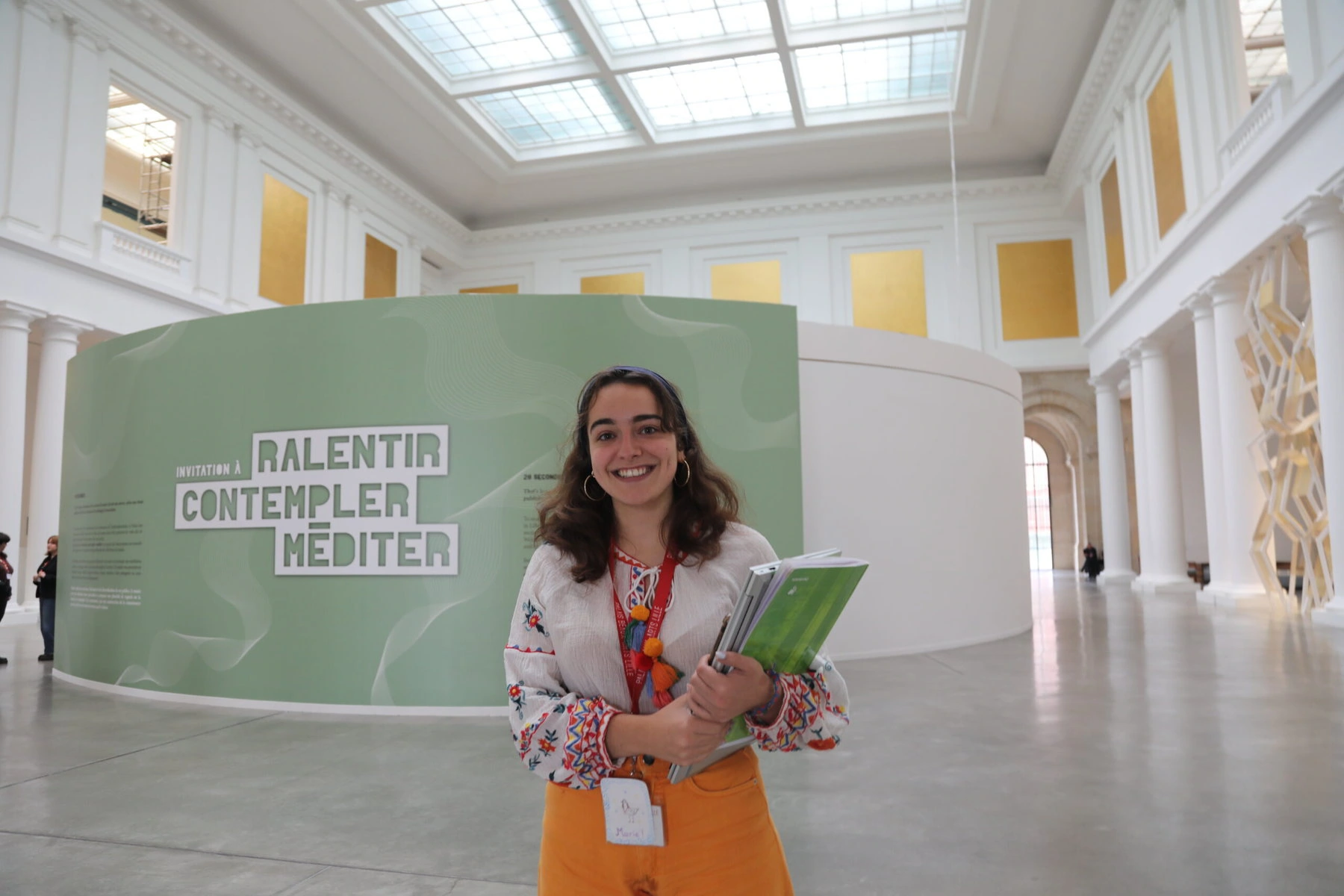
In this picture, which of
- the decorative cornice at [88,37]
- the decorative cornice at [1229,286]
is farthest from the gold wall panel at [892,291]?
the decorative cornice at [88,37]

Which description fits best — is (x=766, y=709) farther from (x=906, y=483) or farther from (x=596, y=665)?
(x=906, y=483)

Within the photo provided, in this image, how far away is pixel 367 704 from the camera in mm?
6039

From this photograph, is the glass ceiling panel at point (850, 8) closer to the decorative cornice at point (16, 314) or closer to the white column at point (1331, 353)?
the white column at point (1331, 353)

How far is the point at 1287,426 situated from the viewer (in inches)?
482

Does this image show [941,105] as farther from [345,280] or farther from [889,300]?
[345,280]

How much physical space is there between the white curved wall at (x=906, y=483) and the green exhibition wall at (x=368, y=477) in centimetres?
125

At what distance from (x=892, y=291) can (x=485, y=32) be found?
39.1ft

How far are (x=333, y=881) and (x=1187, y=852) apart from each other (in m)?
3.03

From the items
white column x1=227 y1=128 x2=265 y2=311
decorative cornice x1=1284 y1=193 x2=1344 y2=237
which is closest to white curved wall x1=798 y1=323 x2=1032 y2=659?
decorative cornice x1=1284 y1=193 x2=1344 y2=237

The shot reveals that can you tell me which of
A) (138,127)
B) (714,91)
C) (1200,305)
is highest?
(714,91)

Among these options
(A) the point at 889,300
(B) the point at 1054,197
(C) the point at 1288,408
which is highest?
(B) the point at 1054,197

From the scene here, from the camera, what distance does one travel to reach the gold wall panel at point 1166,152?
15.8m

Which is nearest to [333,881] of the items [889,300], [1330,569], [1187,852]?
[1187,852]

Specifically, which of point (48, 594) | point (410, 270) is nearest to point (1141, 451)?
point (410, 270)
